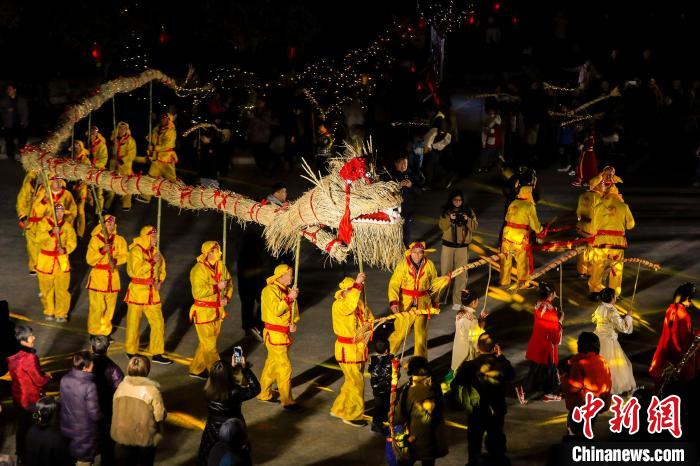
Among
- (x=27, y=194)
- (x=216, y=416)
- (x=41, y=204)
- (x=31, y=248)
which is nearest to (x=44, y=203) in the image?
(x=41, y=204)

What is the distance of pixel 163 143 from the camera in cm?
1970

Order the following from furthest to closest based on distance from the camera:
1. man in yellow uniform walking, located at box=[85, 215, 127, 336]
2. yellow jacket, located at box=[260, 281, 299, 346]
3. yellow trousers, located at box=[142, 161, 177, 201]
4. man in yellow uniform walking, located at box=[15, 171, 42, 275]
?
yellow trousers, located at box=[142, 161, 177, 201], man in yellow uniform walking, located at box=[15, 171, 42, 275], man in yellow uniform walking, located at box=[85, 215, 127, 336], yellow jacket, located at box=[260, 281, 299, 346]

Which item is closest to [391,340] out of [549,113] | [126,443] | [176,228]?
[126,443]

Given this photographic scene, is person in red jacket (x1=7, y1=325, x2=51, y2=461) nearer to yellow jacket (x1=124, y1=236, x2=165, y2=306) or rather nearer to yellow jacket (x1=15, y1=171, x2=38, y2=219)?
yellow jacket (x1=124, y1=236, x2=165, y2=306)

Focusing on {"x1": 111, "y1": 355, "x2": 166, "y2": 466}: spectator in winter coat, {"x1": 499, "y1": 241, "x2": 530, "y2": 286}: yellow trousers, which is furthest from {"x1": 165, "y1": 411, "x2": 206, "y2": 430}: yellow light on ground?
{"x1": 499, "y1": 241, "x2": 530, "y2": 286}: yellow trousers

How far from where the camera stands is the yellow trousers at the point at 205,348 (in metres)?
13.2

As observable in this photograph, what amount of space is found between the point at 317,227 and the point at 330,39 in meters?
18.0

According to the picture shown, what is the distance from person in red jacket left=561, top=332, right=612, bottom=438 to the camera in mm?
11484

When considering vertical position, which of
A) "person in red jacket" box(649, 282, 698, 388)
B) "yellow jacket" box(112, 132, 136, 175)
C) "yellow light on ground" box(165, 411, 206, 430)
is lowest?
"yellow light on ground" box(165, 411, 206, 430)

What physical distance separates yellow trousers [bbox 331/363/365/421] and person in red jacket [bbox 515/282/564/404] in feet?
5.70

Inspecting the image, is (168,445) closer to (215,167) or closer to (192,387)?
(192,387)

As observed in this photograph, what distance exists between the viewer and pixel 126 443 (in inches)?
407

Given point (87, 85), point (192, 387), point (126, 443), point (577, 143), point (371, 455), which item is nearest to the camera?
point (126, 443)

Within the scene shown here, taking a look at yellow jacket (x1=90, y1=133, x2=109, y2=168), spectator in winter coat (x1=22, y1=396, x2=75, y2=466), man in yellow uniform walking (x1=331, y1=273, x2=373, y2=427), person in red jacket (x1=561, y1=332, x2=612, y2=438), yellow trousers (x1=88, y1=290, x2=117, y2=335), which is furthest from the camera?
yellow jacket (x1=90, y1=133, x2=109, y2=168)
